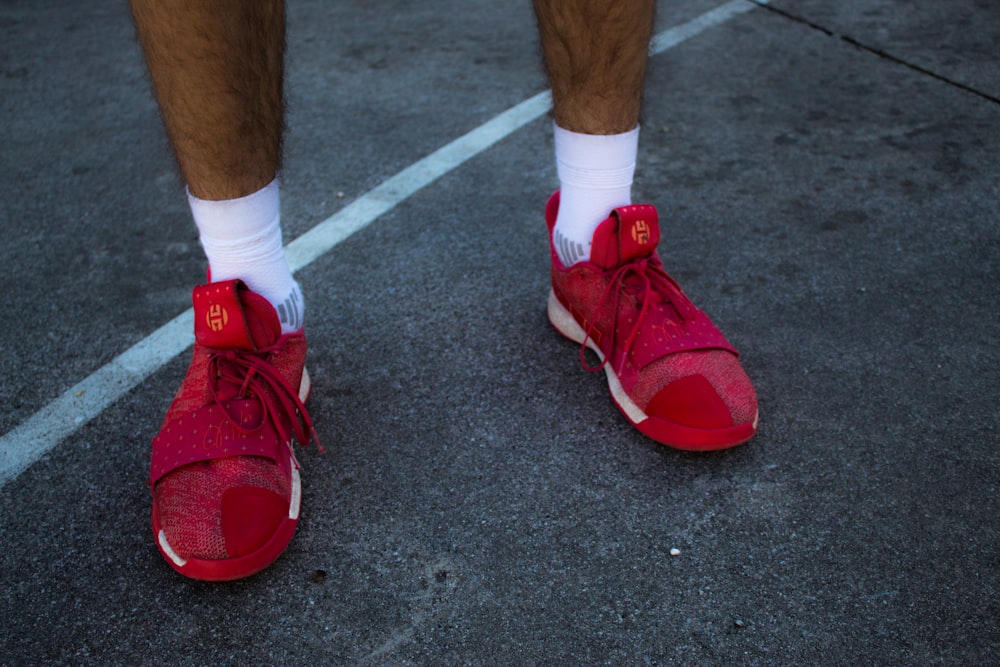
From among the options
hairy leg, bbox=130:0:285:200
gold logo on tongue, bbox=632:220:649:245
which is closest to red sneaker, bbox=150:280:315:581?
hairy leg, bbox=130:0:285:200

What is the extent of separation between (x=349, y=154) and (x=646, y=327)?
145 centimetres

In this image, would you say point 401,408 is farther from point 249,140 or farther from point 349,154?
point 349,154

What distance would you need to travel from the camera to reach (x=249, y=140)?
1.48 meters

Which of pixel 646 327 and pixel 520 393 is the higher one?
pixel 646 327

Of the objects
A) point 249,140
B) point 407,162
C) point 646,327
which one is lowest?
point 407,162

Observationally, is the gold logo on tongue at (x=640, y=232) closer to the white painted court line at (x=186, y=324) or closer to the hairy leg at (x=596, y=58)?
the hairy leg at (x=596, y=58)

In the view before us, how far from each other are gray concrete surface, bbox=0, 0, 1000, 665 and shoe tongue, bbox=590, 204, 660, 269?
28 cm

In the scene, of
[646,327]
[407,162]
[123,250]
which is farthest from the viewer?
[407,162]

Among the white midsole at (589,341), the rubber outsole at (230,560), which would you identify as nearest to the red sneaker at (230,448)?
the rubber outsole at (230,560)

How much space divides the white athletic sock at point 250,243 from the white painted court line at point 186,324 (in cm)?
43

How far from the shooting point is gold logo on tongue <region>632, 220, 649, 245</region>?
168cm

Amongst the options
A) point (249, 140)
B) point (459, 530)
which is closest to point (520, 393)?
point (459, 530)

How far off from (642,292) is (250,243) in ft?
2.46

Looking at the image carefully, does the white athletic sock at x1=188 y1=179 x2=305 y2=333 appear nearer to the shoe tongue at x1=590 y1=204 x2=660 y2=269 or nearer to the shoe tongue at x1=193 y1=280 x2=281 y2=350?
the shoe tongue at x1=193 y1=280 x2=281 y2=350
